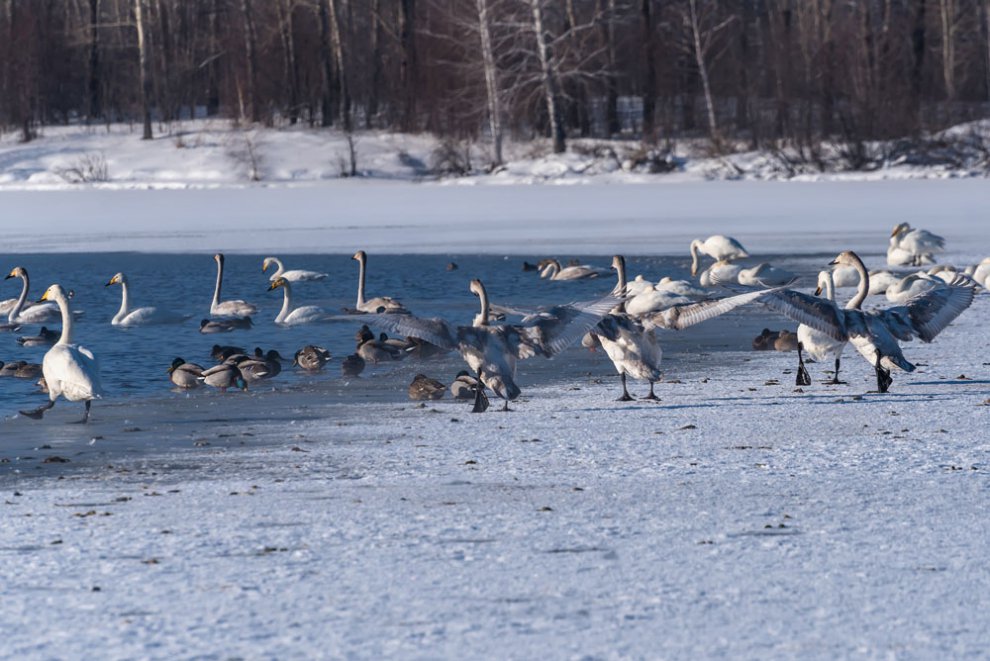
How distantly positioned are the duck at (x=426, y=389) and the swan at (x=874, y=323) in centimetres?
198

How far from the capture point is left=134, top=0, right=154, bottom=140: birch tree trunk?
144 ft

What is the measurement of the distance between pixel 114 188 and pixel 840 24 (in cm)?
2514

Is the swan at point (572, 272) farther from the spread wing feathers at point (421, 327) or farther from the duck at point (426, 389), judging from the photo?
the spread wing feathers at point (421, 327)

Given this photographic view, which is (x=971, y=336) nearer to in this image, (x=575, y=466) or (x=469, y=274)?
(x=575, y=466)

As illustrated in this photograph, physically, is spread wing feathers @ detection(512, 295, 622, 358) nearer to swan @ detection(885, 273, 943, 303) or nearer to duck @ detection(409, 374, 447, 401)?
duck @ detection(409, 374, 447, 401)

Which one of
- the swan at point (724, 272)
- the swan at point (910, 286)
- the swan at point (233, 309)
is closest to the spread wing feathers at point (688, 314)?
the swan at point (910, 286)

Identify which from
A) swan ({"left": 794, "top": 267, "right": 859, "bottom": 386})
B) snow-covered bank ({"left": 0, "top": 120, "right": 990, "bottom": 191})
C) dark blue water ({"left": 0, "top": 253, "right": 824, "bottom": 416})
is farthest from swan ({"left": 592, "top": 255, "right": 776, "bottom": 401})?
snow-covered bank ({"left": 0, "top": 120, "right": 990, "bottom": 191})

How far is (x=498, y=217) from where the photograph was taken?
88.5 feet

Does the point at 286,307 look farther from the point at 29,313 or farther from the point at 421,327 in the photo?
the point at 421,327

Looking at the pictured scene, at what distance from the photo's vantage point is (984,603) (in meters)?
4.48

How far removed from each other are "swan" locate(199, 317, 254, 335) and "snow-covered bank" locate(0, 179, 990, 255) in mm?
6837

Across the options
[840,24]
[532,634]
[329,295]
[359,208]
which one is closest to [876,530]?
[532,634]

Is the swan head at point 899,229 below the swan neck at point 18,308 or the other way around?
the other way around

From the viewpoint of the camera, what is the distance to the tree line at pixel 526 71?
40.6m
